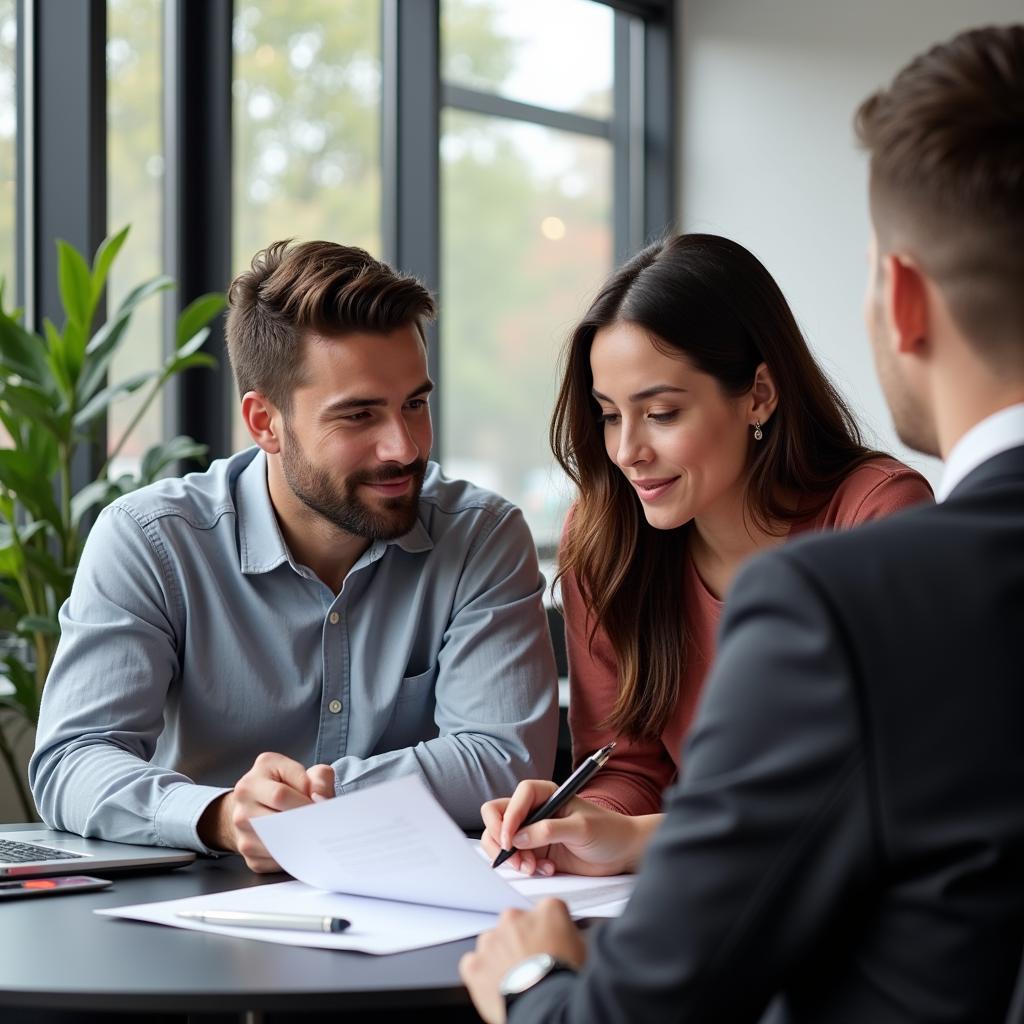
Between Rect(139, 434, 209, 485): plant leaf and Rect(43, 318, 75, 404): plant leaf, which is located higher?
Rect(43, 318, 75, 404): plant leaf

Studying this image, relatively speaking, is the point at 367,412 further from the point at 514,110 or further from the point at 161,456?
the point at 514,110

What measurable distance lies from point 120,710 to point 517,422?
3.60 m

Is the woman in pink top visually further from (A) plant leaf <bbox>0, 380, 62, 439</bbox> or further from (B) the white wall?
(B) the white wall

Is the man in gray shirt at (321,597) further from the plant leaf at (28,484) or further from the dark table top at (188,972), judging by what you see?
the plant leaf at (28,484)

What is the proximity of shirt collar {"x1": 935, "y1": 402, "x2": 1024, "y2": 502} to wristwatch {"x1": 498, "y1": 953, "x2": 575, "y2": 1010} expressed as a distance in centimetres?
42

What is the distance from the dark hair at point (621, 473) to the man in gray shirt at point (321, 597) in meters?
0.12

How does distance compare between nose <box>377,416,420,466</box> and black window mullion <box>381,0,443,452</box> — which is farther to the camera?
black window mullion <box>381,0,443,452</box>

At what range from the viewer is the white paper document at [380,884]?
1209mm

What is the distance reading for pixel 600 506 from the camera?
2109 millimetres

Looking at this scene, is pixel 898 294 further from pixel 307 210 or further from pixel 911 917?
pixel 307 210

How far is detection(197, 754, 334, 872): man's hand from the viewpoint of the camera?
1.48 meters

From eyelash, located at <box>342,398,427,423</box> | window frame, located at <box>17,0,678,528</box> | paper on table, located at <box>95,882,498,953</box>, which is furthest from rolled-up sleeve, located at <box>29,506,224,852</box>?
window frame, located at <box>17,0,678,528</box>

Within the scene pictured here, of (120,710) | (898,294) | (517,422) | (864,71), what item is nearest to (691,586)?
(120,710)

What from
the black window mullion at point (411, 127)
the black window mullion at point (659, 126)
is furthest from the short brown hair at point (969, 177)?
the black window mullion at point (659, 126)
